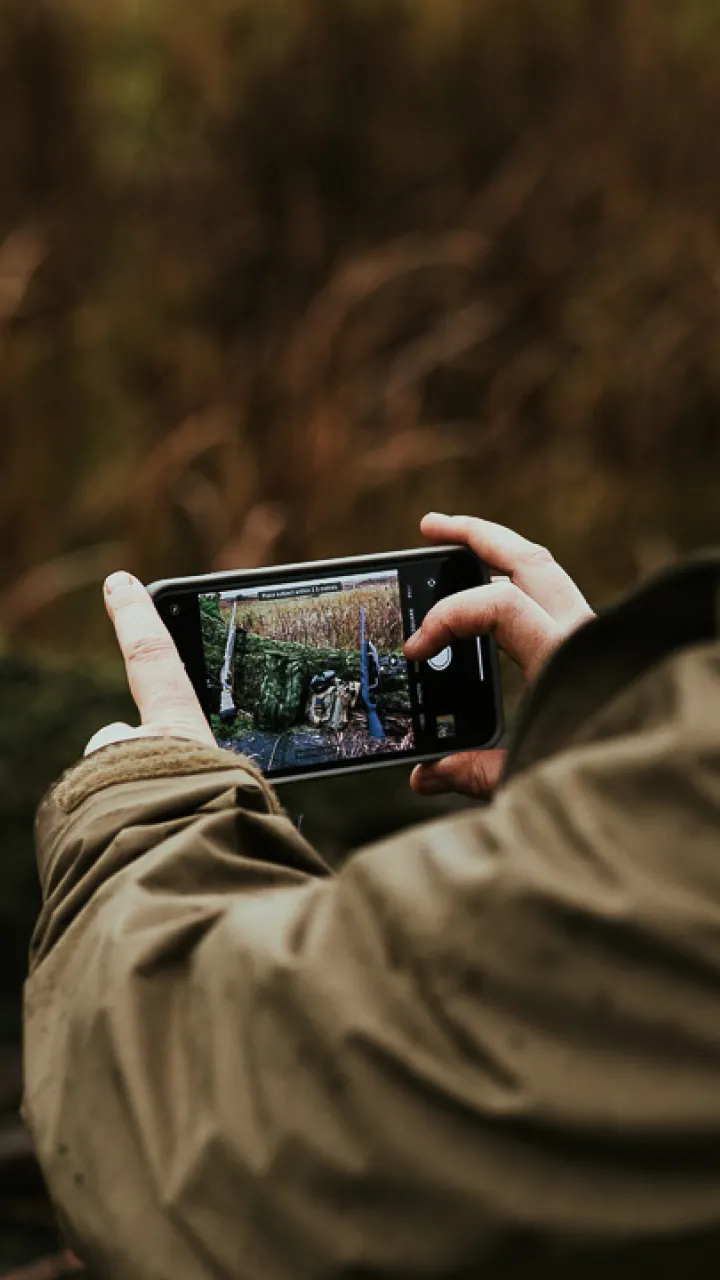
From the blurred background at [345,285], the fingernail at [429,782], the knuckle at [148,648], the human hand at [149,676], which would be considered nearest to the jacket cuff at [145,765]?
the human hand at [149,676]

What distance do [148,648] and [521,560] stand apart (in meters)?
0.41

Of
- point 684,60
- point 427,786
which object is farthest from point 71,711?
point 684,60

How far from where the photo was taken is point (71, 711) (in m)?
2.24

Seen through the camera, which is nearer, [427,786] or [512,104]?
[427,786]

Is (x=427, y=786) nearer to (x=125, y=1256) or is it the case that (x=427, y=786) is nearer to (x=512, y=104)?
(x=125, y=1256)

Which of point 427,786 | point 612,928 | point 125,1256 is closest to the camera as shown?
point 612,928

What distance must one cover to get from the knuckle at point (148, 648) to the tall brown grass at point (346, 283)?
2.33m

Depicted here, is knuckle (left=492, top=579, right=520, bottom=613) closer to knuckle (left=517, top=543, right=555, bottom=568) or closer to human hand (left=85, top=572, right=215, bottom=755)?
knuckle (left=517, top=543, right=555, bottom=568)

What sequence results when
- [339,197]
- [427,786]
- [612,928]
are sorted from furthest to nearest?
[339,197], [427,786], [612,928]

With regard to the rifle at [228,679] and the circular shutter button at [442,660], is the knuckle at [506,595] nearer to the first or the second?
the circular shutter button at [442,660]

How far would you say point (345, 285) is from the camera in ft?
13.0

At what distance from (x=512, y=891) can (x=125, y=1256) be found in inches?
11.5

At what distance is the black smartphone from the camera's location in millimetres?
1354

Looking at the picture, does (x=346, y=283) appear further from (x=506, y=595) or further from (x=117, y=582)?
(x=117, y=582)
